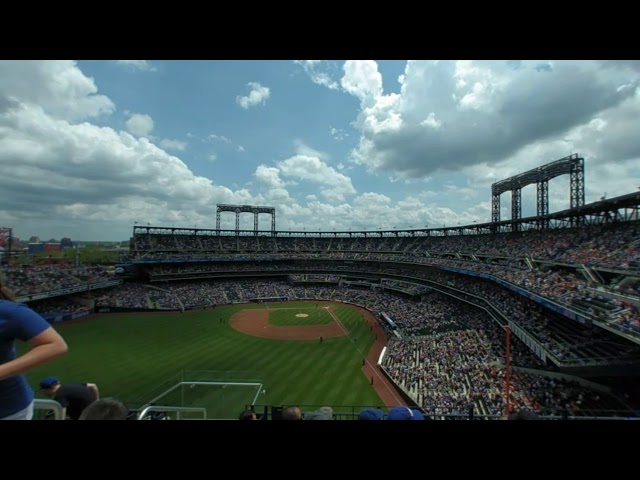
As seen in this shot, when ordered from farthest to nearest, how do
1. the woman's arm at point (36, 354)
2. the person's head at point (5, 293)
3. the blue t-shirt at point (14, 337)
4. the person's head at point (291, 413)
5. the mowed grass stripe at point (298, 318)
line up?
1. the mowed grass stripe at point (298, 318)
2. the person's head at point (291, 413)
3. the person's head at point (5, 293)
4. the blue t-shirt at point (14, 337)
5. the woman's arm at point (36, 354)

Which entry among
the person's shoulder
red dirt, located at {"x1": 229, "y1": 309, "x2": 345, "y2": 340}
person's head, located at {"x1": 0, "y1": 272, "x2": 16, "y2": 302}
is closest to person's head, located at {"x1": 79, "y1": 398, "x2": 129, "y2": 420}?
the person's shoulder

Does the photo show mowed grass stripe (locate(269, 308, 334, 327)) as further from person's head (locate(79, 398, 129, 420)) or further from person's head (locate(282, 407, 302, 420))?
person's head (locate(79, 398, 129, 420))

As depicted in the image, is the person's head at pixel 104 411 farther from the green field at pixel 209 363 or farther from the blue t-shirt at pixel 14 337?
the green field at pixel 209 363

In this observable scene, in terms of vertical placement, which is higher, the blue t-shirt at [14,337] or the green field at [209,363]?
the blue t-shirt at [14,337]

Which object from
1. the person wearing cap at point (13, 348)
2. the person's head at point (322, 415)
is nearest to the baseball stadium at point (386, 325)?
the person's head at point (322, 415)

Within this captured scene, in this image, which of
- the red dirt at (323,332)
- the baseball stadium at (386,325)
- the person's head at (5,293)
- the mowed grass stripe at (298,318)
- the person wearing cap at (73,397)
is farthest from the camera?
the mowed grass stripe at (298,318)

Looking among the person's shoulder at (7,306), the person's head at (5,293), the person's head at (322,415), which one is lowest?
the person's head at (322,415)
